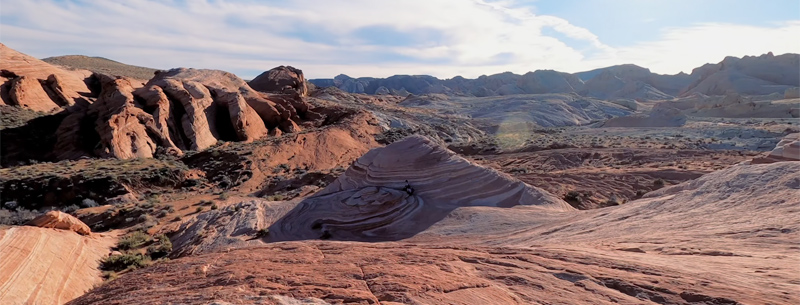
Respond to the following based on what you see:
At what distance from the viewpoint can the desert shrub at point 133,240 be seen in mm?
11336

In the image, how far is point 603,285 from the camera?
4.13 m

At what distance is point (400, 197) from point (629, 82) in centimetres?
12543

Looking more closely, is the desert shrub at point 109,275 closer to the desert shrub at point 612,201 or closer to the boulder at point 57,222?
the boulder at point 57,222

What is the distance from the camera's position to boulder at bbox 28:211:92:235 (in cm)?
970

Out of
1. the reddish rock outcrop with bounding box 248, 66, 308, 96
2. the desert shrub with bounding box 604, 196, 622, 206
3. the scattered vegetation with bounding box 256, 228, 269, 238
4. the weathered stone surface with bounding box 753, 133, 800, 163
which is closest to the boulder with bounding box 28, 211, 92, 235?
the scattered vegetation with bounding box 256, 228, 269, 238

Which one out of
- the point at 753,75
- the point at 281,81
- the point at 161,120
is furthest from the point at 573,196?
the point at 753,75

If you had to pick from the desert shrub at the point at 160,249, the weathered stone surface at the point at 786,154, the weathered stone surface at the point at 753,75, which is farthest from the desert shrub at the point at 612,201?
the weathered stone surface at the point at 753,75

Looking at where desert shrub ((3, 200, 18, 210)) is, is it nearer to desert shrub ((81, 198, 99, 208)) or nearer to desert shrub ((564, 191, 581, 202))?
desert shrub ((81, 198, 99, 208))

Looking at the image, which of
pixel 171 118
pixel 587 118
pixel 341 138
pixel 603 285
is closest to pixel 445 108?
pixel 587 118

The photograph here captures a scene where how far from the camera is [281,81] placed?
167 ft

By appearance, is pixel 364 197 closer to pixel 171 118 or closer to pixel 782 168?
pixel 782 168

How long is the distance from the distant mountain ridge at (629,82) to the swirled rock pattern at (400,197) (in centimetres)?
9555

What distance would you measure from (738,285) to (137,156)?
26.1 metres

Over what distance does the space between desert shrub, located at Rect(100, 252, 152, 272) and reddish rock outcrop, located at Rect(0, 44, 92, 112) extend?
85.2ft
